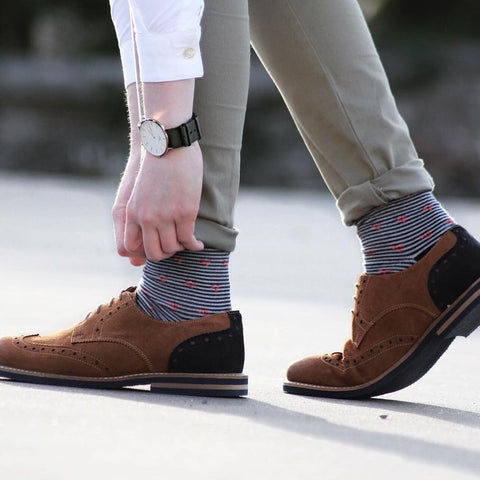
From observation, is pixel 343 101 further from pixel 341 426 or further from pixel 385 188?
pixel 341 426

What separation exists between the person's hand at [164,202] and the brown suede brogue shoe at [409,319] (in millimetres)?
Result: 314

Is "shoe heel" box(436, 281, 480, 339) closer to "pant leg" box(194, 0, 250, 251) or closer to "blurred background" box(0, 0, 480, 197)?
"pant leg" box(194, 0, 250, 251)

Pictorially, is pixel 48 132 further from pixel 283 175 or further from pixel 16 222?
pixel 16 222

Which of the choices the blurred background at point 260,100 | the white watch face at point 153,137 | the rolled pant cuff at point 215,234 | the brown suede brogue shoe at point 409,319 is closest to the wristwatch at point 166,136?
the white watch face at point 153,137

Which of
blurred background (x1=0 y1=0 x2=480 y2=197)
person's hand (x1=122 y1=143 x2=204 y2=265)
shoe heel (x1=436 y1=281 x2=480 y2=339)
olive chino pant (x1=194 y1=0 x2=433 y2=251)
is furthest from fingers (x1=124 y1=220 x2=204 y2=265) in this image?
blurred background (x1=0 y1=0 x2=480 y2=197)

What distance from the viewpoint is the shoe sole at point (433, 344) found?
1.47 m

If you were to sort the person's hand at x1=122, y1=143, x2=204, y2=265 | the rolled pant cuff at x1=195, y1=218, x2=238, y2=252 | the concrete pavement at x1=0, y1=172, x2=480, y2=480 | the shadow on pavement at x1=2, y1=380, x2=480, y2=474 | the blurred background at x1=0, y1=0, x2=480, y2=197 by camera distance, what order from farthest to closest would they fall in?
the blurred background at x1=0, y1=0, x2=480, y2=197 → the rolled pant cuff at x1=195, y1=218, x2=238, y2=252 → the person's hand at x1=122, y1=143, x2=204, y2=265 → the shadow on pavement at x1=2, y1=380, x2=480, y2=474 → the concrete pavement at x1=0, y1=172, x2=480, y2=480

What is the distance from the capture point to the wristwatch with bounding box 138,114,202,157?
1.32 metres

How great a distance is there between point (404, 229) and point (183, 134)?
1.20 feet

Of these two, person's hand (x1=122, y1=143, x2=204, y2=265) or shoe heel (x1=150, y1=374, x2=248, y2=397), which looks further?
shoe heel (x1=150, y1=374, x2=248, y2=397)

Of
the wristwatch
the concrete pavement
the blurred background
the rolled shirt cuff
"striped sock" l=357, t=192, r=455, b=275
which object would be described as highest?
the blurred background

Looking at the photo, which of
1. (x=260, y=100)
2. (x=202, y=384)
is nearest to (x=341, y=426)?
(x=202, y=384)

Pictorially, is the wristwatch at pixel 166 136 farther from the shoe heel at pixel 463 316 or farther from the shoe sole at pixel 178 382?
the shoe heel at pixel 463 316

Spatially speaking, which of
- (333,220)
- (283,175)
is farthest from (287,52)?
(283,175)
